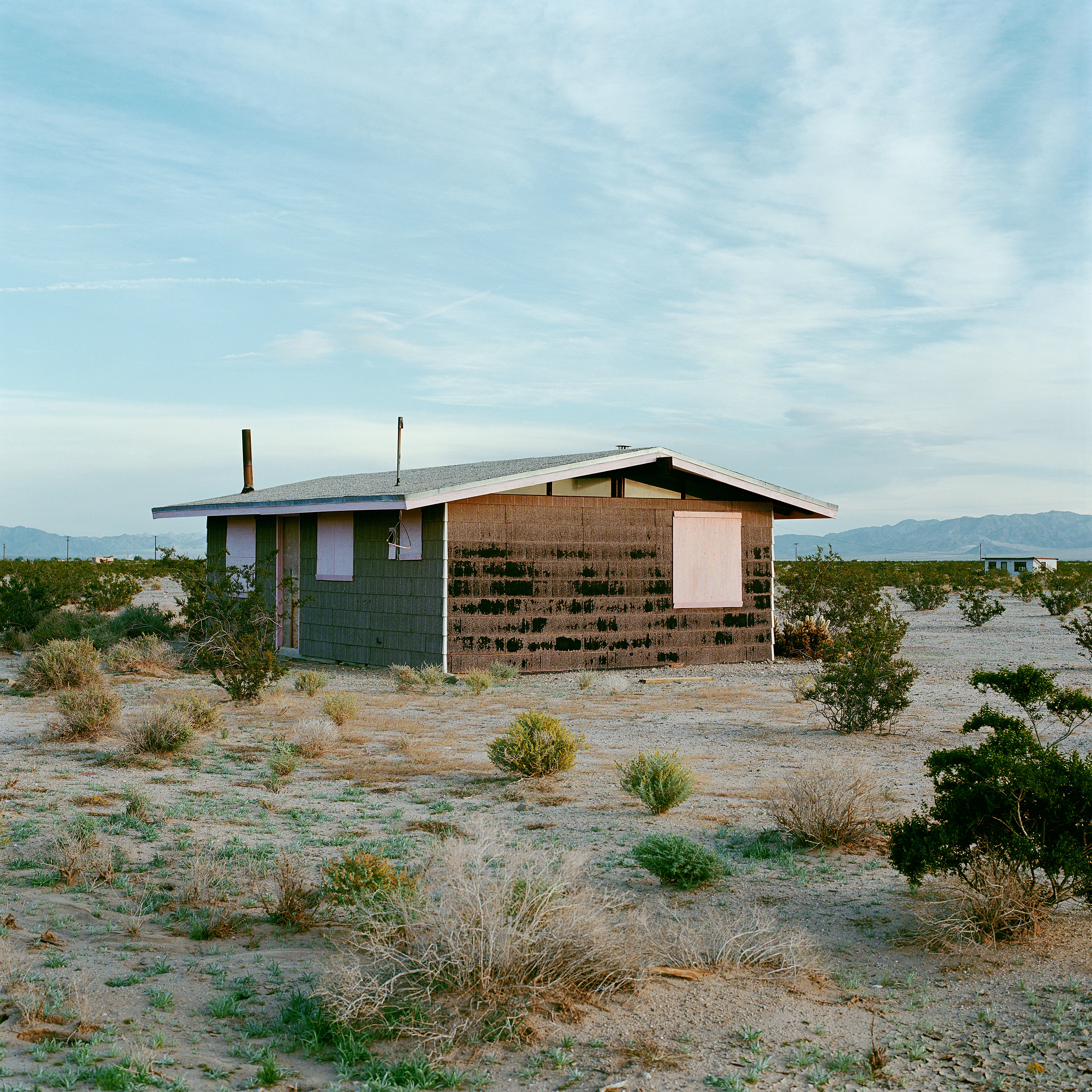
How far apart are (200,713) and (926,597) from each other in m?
27.9

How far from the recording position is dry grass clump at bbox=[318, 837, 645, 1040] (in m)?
4.11

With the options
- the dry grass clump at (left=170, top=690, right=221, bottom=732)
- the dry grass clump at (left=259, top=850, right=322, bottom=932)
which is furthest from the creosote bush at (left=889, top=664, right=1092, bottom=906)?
the dry grass clump at (left=170, top=690, right=221, bottom=732)

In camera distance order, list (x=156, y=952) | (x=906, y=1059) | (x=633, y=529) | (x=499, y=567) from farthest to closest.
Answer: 1. (x=633, y=529)
2. (x=499, y=567)
3. (x=156, y=952)
4. (x=906, y=1059)

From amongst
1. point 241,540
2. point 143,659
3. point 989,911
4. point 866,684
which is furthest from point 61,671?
point 989,911

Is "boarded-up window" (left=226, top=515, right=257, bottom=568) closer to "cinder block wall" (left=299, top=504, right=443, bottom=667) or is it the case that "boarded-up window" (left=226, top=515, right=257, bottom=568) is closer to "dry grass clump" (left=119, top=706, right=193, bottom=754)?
"cinder block wall" (left=299, top=504, right=443, bottom=667)

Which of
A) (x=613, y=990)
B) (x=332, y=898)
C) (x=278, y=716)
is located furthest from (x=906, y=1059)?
(x=278, y=716)

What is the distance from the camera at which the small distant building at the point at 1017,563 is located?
6191 centimetres

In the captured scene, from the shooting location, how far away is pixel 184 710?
34.7 ft

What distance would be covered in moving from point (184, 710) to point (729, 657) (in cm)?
1098

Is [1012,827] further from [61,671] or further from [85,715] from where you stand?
[61,671]

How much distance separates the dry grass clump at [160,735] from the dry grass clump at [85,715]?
837mm

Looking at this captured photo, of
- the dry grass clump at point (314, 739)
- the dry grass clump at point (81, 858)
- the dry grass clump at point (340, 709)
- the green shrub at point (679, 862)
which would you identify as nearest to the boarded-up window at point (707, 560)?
the dry grass clump at point (340, 709)

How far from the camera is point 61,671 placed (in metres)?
14.0

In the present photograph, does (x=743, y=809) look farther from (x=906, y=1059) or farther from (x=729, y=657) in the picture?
(x=729, y=657)
